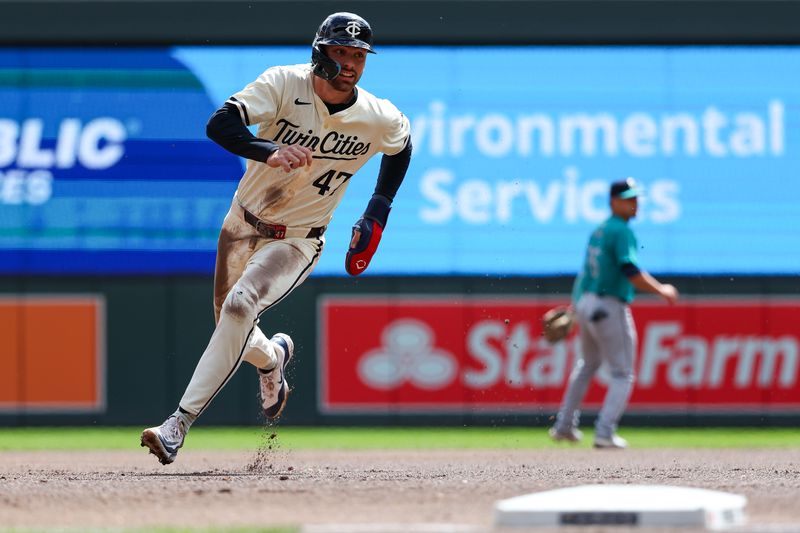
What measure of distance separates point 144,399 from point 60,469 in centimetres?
501

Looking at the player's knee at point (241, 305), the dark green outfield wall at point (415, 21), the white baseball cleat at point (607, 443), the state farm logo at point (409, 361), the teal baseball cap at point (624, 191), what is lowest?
the white baseball cleat at point (607, 443)

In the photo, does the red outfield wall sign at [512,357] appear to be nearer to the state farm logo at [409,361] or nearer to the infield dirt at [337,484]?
the state farm logo at [409,361]

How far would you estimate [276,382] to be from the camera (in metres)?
Answer: 7.57

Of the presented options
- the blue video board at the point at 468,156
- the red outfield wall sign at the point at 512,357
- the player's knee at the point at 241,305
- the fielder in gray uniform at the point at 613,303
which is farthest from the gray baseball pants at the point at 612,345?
the player's knee at the point at 241,305

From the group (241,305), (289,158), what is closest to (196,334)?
(241,305)

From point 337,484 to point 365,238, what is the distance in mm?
1295

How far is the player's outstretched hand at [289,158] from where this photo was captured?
615 centimetres

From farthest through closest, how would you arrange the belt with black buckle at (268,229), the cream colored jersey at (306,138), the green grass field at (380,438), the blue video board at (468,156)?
1. the blue video board at (468,156)
2. the green grass field at (380,438)
3. the belt with black buckle at (268,229)
4. the cream colored jersey at (306,138)

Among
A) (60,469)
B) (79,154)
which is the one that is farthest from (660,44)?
(60,469)

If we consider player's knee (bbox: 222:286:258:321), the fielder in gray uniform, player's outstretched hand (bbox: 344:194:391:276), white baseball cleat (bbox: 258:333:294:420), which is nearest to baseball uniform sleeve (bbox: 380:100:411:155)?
player's outstretched hand (bbox: 344:194:391:276)

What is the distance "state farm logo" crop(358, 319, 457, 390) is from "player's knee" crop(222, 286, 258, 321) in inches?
240

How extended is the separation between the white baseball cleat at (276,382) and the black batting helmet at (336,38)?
1.59 meters

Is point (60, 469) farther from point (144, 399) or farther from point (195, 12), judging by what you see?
point (195, 12)

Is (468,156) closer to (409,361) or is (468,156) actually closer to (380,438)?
(409,361)
